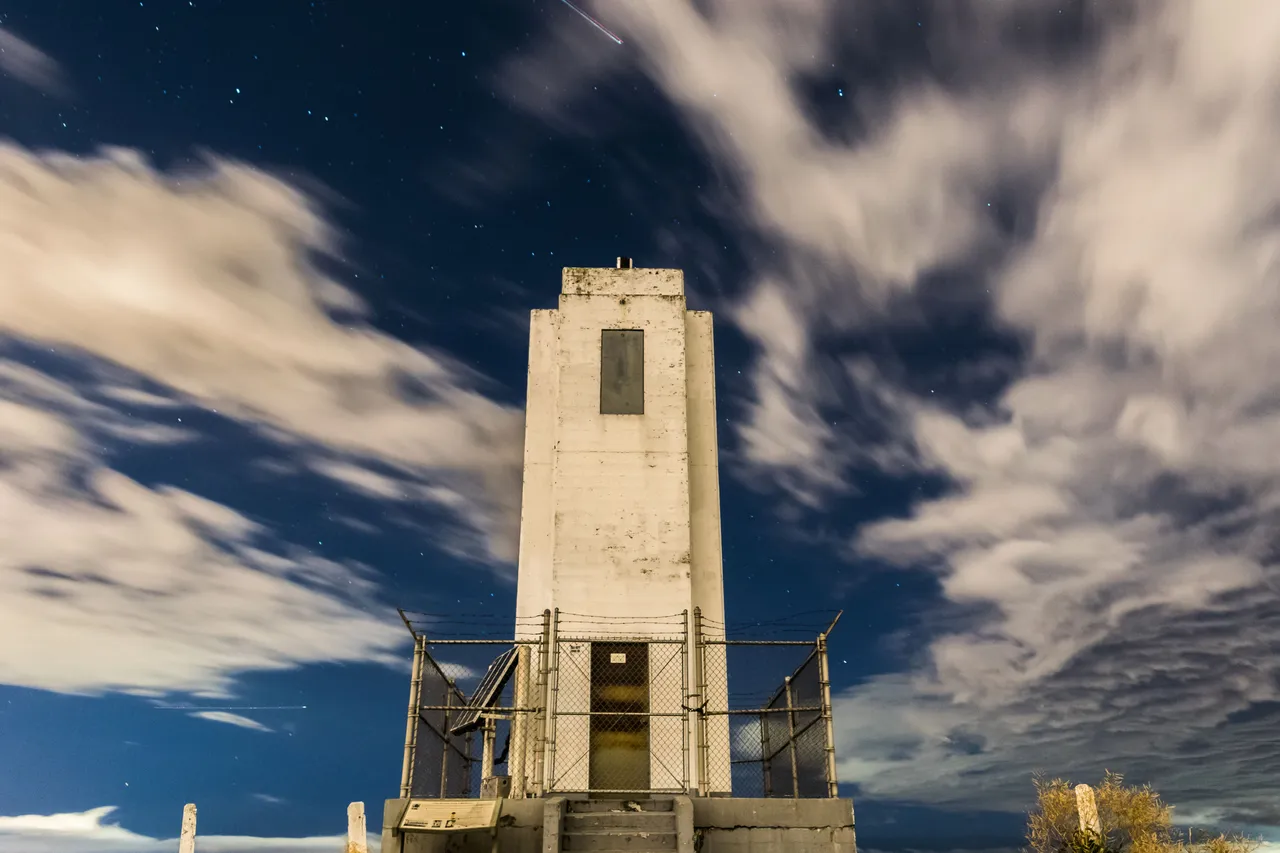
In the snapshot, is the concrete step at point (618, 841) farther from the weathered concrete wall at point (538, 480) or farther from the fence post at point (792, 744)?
the weathered concrete wall at point (538, 480)

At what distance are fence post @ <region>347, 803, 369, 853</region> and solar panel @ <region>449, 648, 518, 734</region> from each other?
24.0 ft

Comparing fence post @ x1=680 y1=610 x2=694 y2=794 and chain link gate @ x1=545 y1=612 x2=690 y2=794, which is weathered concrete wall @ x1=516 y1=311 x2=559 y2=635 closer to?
chain link gate @ x1=545 y1=612 x2=690 y2=794

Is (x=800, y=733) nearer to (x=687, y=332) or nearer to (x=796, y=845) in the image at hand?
(x=796, y=845)

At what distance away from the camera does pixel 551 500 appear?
61.4ft

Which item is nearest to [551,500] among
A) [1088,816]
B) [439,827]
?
[439,827]

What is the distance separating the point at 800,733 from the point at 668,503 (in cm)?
560

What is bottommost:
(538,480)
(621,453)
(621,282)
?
(538,480)

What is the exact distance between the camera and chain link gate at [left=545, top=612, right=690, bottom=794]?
1628 cm

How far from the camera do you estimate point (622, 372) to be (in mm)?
19109

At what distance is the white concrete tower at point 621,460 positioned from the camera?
17453 mm

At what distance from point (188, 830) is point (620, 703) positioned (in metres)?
16.1

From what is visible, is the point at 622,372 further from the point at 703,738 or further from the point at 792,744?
the point at 792,744

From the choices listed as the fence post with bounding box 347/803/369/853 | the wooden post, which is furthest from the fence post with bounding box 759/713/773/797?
the wooden post

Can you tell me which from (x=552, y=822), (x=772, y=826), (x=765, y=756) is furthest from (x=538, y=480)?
(x=772, y=826)
